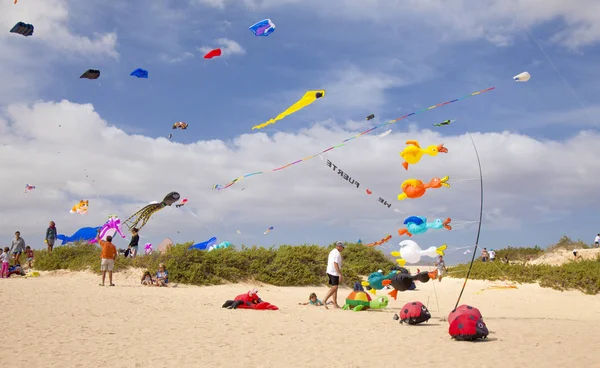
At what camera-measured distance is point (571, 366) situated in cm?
712

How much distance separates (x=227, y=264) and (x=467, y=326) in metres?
11.8

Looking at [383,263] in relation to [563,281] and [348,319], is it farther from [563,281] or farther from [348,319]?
[348,319]

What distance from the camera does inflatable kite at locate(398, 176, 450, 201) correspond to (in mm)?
10969

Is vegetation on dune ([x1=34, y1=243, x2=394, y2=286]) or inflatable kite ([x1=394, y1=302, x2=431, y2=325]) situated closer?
inflatable kite ([x1=394, y1=302, x2=431, y2=325])

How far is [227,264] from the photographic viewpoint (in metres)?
19.2

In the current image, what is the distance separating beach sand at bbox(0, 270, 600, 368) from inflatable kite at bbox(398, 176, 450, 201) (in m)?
2.75

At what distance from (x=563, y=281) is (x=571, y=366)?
1340 cm

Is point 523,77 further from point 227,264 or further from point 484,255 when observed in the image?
point 484,255

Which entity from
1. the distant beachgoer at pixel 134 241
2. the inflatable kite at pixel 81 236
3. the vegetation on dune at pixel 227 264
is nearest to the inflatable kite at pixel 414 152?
the vegetation on dune at pixel 227 264

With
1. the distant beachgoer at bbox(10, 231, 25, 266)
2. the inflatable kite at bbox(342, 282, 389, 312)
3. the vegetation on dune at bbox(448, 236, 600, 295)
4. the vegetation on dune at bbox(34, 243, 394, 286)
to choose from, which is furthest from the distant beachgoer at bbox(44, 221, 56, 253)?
the vegetation on dune at bbox(448, 236, 600, 295)

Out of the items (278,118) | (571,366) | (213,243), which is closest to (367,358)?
(571,366)

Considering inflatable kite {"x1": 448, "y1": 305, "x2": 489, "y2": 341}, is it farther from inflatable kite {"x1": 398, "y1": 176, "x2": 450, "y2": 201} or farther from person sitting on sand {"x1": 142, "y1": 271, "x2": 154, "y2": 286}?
person sitting on sand {"x1": 142, "y1": 271, "x2": 154, "y2": 286}

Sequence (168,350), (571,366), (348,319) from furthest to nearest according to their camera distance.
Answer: (348,319) → (168,350) → (571,366)

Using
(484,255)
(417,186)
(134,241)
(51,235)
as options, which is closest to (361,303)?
(417,186)
